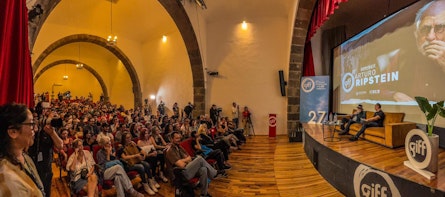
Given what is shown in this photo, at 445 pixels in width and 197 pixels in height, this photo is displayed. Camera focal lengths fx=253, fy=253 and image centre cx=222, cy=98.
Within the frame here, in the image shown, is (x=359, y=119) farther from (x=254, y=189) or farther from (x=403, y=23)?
(x=254, y=189)

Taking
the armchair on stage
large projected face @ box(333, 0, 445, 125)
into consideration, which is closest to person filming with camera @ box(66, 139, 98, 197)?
the armchair on stage

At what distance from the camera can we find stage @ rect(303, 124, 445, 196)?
249cm

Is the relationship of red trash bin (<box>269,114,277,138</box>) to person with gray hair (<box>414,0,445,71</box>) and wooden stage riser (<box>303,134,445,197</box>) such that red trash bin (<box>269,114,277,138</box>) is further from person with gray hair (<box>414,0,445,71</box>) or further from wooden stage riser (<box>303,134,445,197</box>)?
person with gray hair (<box>414,0,445,71</box>)

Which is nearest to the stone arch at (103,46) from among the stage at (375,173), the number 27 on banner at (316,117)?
the number 27 on banner at (316,117)

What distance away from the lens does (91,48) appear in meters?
14.4

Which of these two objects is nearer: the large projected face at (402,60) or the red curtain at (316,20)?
the large projected face at (402,60)

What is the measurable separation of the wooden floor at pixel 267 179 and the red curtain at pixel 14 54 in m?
2.17

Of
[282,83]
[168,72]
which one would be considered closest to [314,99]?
[282,83]

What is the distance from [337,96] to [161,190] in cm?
707

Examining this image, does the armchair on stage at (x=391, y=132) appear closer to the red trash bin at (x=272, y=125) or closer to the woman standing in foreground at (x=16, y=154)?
the red trash bin at (x=272, y=125)

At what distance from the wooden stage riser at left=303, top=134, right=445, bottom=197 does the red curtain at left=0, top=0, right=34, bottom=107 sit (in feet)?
12.3

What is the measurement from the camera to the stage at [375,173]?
249cm

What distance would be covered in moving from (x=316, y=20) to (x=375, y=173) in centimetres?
553

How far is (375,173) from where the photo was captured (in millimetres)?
2969
